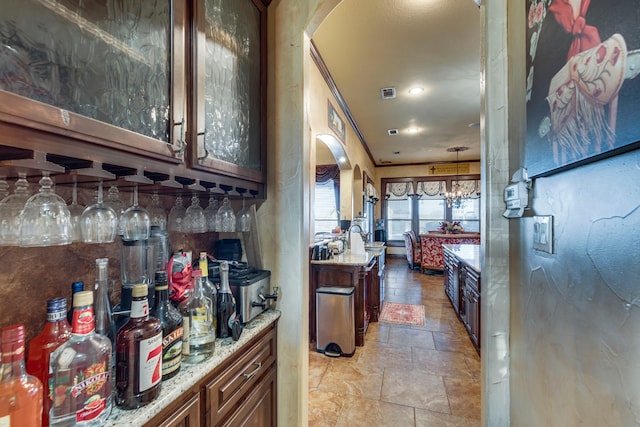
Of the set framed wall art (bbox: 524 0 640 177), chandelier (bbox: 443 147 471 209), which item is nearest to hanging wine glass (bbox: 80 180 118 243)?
framed wall art (bbox: 524 0 640 177)

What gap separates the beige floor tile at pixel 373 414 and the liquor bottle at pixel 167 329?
5.17 ft

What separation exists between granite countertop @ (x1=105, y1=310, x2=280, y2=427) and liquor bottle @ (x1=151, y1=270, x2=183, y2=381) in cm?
4

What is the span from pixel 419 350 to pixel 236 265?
8.19 feet

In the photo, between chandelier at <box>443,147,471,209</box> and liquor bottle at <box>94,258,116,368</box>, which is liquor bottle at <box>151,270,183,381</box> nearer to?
liquor bottle at <box>94,258,116,368</box>

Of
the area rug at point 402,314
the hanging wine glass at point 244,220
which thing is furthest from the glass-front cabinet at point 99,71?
the area rug at point 402,314

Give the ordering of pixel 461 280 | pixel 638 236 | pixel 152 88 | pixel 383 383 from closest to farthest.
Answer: pixel 638 236 < pixel 152 88 < pixel 383 383 < pixel 461 280

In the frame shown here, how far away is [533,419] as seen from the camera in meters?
1.01

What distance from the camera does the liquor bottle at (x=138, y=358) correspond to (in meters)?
0.78

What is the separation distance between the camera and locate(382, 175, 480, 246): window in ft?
30.1

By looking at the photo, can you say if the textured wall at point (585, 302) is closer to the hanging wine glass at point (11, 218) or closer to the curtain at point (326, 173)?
the hanging wine glass at point (11, 218)

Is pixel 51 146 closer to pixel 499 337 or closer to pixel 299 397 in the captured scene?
pixel 299 397

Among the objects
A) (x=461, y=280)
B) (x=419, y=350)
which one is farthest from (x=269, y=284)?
(x=461, y=280)

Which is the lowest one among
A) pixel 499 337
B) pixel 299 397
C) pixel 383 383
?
pixel 383 383

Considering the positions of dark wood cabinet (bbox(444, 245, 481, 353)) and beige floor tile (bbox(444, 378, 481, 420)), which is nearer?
beige floor tile (bbox(444, 378, 481, 420))
